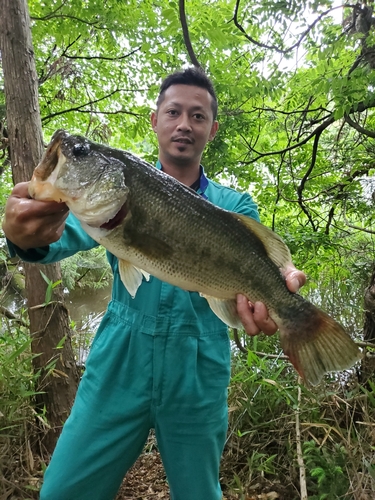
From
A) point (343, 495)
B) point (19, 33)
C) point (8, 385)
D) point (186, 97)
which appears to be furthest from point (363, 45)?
point (8, 385)

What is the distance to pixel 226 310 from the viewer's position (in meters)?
1.78

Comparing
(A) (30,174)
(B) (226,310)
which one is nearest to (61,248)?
(B) (226,310)

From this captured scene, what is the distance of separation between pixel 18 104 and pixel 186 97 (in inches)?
68.0

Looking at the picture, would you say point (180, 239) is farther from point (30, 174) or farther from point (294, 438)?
point (294, 438)

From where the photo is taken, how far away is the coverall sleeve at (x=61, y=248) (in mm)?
1696

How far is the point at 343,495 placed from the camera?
238cm

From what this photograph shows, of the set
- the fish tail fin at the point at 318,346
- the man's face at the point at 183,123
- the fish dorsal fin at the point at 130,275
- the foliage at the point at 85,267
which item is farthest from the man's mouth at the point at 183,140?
the foliage at the point at 85,267

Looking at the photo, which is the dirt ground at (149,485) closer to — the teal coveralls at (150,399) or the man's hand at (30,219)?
the teal coveralls at (150,399)

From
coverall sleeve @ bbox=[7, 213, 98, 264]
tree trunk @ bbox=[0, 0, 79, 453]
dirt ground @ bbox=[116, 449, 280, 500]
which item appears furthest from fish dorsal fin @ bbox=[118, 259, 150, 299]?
dirt ground @ bbox=[116, 449, 280, 500]

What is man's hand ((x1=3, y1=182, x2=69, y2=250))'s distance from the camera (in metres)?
1.48

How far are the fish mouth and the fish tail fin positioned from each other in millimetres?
906

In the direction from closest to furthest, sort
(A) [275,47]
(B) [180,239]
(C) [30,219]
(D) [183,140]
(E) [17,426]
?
(C) [30,219] → (B) [180,239] → (D) [183,140] → (E) [17,426] → (A) [275,47]

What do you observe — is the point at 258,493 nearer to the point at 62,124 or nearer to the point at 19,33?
the point at 19,33

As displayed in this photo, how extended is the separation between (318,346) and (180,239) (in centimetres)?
82
